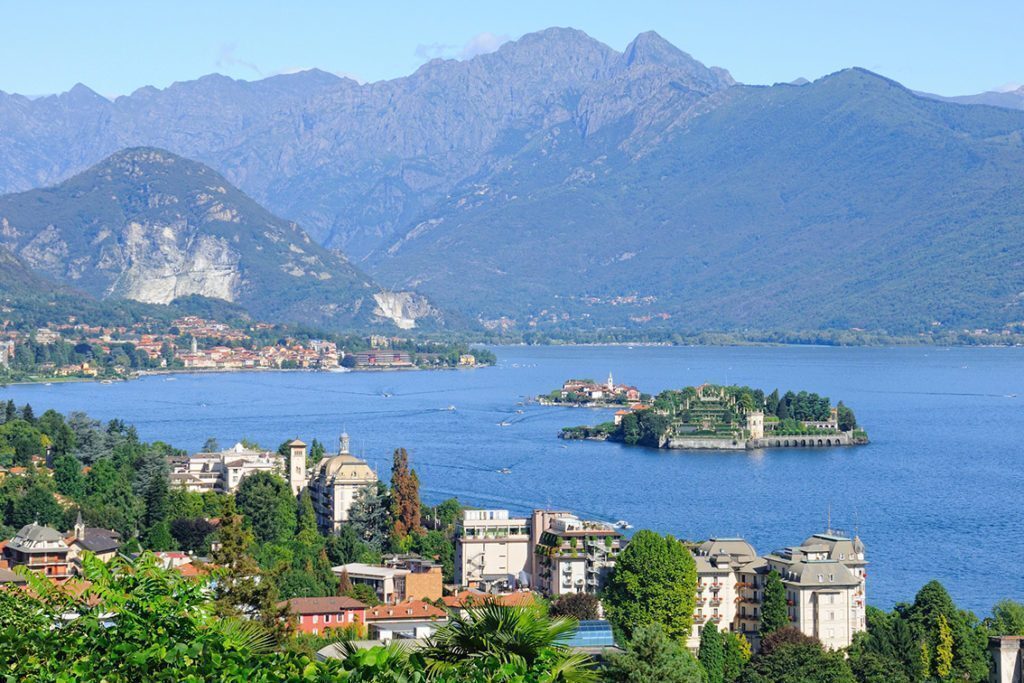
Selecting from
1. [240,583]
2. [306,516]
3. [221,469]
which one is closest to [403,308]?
[221,469]

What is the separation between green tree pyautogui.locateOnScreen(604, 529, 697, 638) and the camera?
919 inches

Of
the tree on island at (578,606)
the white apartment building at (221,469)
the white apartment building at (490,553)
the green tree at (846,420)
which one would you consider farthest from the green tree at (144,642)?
the green tree at (846,420)

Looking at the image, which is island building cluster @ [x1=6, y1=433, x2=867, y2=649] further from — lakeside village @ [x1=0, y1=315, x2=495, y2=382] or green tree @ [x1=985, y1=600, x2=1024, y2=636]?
lakeside village @ [x1=0, y1=315, x2=495, y2=382]

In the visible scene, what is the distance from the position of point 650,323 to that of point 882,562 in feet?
530

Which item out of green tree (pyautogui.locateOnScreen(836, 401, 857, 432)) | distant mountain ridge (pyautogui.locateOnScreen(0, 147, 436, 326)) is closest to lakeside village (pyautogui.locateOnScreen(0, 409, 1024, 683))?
green tree (pyautogui.locateOnScreen(836, 401, 857, 432))

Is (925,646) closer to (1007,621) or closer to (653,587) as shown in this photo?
(1007,621)

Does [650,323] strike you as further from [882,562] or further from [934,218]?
[882,562]

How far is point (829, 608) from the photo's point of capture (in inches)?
927

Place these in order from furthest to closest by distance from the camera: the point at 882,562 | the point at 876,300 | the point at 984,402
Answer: the point at 876,300
the point at 984,402
the point at 882,562

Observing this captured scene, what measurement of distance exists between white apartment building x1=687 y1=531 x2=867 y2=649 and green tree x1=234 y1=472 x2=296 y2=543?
861 centimetres

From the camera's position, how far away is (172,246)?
17125 cm

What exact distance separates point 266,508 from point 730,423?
36279 mm

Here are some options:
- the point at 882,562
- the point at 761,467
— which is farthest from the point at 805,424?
the point at 882,562

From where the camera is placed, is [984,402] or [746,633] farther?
[984,402]
